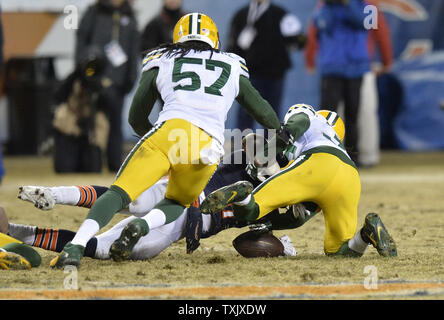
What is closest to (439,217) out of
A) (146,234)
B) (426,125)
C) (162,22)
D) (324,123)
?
(324,123)

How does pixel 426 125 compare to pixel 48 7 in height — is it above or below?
below

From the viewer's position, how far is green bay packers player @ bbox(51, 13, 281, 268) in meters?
4.33

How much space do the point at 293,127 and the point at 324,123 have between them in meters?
0.30

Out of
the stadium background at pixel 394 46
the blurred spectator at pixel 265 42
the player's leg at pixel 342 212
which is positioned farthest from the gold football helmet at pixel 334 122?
the stadium background at pixel 394 46

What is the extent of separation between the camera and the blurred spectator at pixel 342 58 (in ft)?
30.7

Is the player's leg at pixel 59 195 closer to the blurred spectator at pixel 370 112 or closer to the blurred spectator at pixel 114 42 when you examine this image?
the blurred spectator at pixel 114 42

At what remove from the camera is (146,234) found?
4359 mm

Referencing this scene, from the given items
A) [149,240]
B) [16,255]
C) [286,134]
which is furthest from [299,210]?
[16,255]

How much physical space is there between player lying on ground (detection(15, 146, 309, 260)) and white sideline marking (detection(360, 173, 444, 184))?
15.5 feet

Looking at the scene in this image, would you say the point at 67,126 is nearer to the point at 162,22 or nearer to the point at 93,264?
the point at 162,22

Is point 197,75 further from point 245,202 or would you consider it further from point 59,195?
point 59,195

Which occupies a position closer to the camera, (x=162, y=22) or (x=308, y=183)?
(x=308, y=183)
